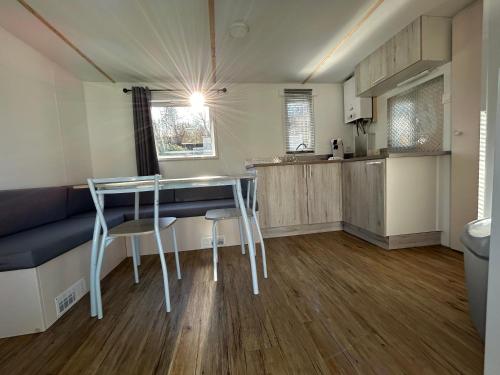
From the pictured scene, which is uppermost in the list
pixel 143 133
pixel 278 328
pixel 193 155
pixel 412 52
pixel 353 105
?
pixel 412 52

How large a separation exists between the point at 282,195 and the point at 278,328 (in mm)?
1693

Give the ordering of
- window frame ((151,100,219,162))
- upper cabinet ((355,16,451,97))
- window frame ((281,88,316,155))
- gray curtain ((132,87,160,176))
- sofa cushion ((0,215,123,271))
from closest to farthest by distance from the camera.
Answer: sofa cushion ((0,215,123,271)), upper cabinet ((355,16,451,97)), gray curtain ((132,87,160,176)), window frame ((151,100,219,162)), window frame ((281,88,316,155))

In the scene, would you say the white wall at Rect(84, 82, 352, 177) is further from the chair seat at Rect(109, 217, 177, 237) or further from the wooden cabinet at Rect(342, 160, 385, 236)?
the chair seat at Rect(109, 217, 177, 237)

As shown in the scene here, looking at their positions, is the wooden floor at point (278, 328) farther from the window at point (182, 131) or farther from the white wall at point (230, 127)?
the window at point (182, 131)

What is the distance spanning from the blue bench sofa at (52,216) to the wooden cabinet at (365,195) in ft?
4.77

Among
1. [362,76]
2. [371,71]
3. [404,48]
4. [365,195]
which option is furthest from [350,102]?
[365,195]

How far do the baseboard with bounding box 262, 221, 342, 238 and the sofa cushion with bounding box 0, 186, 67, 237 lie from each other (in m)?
2.14

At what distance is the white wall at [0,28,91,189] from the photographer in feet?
6.14

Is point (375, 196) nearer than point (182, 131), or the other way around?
point (375, 196)

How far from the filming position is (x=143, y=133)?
297 cm

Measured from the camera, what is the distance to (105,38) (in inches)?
79.2

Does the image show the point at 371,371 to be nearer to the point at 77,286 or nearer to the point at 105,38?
the point at 77,286

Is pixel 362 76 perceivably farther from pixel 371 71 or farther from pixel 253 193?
pixel 253 193

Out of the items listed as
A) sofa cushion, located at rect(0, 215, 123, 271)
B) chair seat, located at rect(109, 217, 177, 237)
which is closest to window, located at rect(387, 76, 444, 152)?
chair seat, located at rect(109, 217, 177, 237)
